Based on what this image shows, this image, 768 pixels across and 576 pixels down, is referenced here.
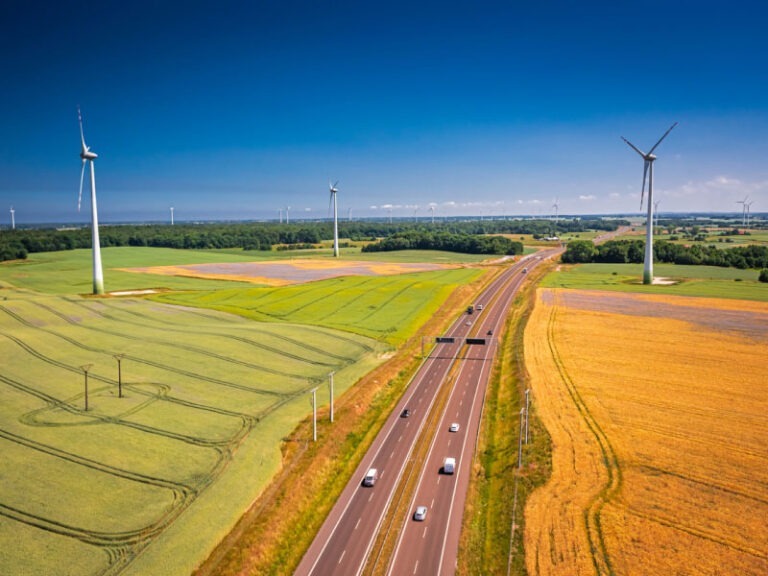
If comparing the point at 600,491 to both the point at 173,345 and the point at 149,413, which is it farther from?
the point at 173,345

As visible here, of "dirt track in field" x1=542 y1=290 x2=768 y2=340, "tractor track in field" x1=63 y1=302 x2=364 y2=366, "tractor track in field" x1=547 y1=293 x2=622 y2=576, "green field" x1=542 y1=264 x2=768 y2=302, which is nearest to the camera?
"tractor track in field" x1=547 y1=293 x2=622 y2=576

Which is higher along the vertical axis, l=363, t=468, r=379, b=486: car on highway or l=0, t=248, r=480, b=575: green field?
l=0, t=248, r=480, b=575: green field

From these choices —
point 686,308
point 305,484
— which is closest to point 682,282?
point 686,308

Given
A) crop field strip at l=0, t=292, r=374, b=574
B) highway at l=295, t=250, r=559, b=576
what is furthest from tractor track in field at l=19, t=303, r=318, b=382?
highway at l=295, t=250, r=559, b=576

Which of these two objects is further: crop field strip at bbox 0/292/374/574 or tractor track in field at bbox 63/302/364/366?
tractor track in field at bbox 63/302/364/366

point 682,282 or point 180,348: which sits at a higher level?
point 682,282

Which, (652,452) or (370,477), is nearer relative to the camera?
(370,477)

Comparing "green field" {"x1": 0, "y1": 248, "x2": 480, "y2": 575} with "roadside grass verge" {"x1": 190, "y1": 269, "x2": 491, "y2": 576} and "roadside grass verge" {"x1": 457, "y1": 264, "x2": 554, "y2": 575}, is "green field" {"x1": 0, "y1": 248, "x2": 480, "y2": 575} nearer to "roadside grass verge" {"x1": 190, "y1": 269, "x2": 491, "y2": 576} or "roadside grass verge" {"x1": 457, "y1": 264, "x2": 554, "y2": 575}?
"roadside grass verge" {"x1": 190, "y1": 269, "x2": 491, "y2": 576}
